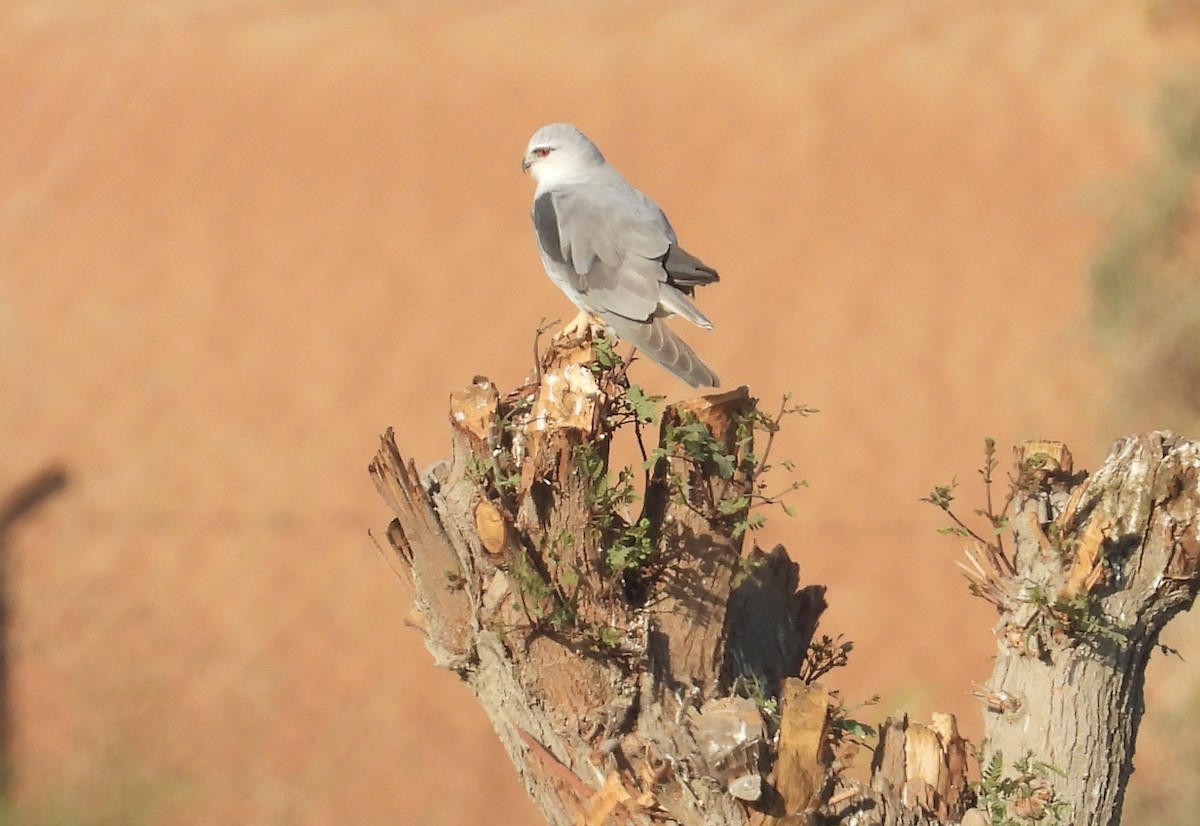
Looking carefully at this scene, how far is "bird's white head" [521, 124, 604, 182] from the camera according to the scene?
19.9ft

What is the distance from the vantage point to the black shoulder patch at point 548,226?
5117 mm

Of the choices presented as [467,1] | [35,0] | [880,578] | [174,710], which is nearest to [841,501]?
[880,578]

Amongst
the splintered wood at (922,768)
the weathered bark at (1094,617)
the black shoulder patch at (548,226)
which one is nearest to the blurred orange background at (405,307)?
the black shoulder patch at (548,226)

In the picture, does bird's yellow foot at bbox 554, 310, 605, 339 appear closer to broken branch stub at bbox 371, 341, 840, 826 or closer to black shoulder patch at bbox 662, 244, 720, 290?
black shoulder patch at bbox 662, 244, 720, 290

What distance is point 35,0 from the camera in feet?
92.0

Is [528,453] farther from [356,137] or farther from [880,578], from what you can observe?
[356,137]

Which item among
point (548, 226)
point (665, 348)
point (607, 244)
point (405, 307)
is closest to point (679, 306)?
point (665, 348)

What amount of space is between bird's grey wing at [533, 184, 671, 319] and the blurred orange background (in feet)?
10.1

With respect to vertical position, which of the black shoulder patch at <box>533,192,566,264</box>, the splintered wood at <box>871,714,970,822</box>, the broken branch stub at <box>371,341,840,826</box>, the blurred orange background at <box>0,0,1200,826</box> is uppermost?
the blurred orange background at <box>0,0,1200,826</box>

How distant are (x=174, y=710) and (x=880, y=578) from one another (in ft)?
20.8

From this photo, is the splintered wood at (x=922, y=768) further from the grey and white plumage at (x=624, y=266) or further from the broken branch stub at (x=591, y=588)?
the grey and white plumage at (x=624, y=266)

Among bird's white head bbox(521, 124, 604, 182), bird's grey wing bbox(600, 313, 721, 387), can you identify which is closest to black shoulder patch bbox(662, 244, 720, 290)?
bird's grey wing bbox(600, 313, 721, 387)

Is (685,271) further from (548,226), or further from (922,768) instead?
(922,768)

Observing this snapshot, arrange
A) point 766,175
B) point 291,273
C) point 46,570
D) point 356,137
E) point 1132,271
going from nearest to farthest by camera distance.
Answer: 1. point 1132,271
2. point 46,570
3. point 291,273
4. point 766,175
5. point 356,137
